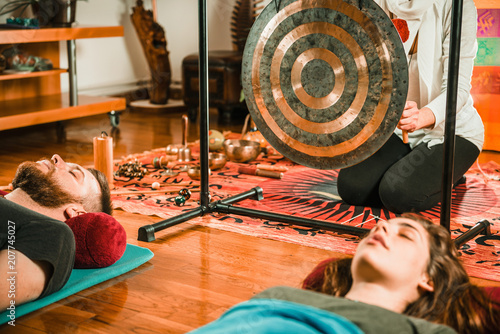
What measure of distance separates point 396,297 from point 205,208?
113 centimetres

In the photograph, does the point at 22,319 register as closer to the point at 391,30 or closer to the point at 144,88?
the point at 391,30

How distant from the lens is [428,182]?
2.23 meters

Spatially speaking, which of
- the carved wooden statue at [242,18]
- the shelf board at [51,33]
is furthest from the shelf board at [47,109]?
the carved wooden statue at [242,18]

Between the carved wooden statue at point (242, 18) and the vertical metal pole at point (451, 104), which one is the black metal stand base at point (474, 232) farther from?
the carved wooden statue at point (242, 18)

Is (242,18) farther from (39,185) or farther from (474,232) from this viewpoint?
(39,185)

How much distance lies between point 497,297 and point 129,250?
986 mm

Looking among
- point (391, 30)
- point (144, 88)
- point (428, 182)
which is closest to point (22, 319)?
point (391, 30)

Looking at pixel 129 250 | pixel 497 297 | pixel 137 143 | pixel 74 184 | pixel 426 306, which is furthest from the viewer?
pixel 137 143

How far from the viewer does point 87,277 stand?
5.24 feet

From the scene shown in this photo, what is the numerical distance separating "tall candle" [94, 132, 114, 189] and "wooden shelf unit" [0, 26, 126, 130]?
772 mm

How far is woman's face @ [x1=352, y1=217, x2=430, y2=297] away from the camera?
115 cm

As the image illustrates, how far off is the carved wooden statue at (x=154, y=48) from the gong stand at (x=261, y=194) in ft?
6.97

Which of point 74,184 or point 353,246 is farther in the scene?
point 353,246

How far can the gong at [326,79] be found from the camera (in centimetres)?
172
